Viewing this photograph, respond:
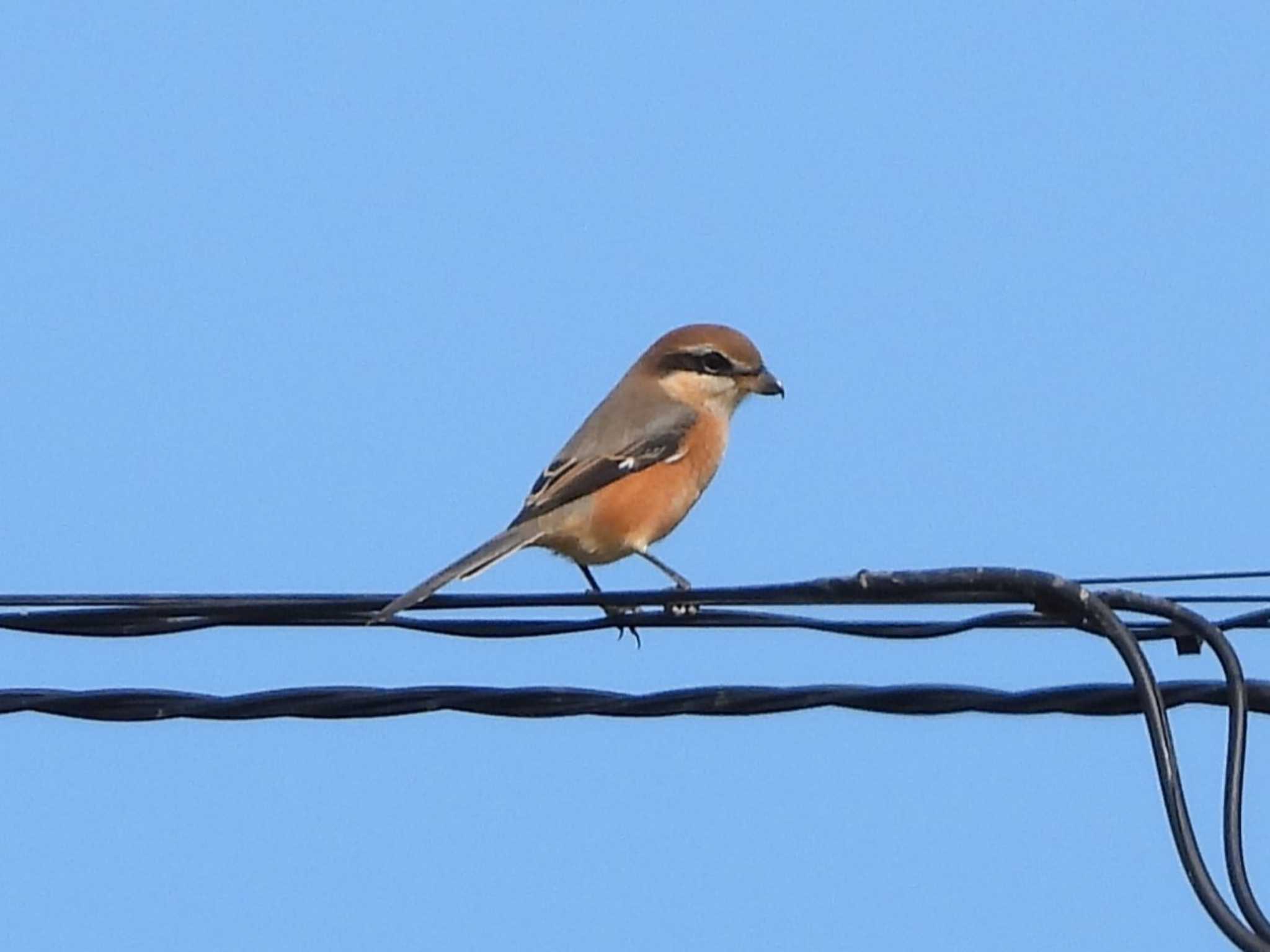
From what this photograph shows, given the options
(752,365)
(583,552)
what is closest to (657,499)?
(583,552)

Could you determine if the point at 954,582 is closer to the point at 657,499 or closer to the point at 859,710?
the point at 859,710

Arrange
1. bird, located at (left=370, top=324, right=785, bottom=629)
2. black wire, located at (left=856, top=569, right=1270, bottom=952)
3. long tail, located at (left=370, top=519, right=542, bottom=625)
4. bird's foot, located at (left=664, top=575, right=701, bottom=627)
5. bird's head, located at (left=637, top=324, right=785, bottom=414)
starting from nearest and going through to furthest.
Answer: black wire, located at (left=856, top=569, right=1270, bottom=952) < bird's foot, located at (left=664, top=575, right=701, bottom=627) < long tail, located at (left=370, top=519, right=542, bottom=625) < bird, located at (left=370, top=324, right=785, bottom=629) < bird's head, located at (left=637, top=324, right=785, bottom=414)

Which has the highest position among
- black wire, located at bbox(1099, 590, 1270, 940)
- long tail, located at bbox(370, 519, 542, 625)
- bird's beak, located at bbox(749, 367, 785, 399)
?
bird's beak, located at bbox(749, 367, 785, 399)

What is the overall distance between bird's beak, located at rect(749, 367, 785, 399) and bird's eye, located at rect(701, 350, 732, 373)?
0.39 ft

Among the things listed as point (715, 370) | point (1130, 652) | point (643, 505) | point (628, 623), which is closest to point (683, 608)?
point (628, 623)

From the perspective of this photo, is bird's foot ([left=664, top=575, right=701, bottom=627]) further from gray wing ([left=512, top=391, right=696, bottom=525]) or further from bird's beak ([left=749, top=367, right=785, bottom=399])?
bird's beak ([left=749, top=367, right=785, bottom=399])

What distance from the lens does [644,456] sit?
9.41 m

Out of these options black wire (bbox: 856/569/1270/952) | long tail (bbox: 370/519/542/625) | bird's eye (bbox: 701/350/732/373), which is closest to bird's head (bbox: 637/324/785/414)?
bird's eye (bbox: 701/350/732/373)

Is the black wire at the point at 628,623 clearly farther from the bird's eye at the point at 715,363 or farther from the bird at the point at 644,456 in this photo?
the bird's eye at the point at 715,363

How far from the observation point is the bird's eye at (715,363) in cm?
1023

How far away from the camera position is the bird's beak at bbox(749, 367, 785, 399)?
33.6 feet

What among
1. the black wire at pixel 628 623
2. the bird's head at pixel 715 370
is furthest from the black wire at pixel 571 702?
the bird's head at pixel 715 370

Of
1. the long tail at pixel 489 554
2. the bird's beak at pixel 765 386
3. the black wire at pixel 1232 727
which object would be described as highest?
the bird's beak at pixel 765 386

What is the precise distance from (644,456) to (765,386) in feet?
3.40
